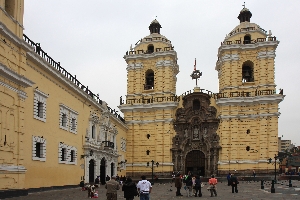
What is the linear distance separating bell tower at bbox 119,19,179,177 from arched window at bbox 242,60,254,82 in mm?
8021

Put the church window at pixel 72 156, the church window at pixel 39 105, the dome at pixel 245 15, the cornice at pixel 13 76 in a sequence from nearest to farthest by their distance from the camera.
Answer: the cornice at pixel 13 76, the church window at pixel 39 105, the church window at pixel 72 156, the dome at pixel 245 15

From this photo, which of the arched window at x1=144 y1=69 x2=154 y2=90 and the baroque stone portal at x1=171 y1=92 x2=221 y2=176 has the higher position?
the arched window at x1=144 y1=69 x2=154 y2=90

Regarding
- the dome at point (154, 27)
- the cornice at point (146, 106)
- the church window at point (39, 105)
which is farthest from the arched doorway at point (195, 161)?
the church window at point (39, 105)

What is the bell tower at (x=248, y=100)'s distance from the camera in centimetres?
3981

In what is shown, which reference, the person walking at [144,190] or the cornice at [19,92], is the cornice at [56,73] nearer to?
the cornice at [19,92]

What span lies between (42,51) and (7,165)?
7409 mm

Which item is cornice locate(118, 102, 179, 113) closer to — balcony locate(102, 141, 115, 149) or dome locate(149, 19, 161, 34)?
dome locate(149, 19, 161, 34)

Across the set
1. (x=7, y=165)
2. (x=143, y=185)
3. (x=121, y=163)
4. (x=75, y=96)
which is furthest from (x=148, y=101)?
(x=143, y=185)

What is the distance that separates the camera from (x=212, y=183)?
19750 millimetres

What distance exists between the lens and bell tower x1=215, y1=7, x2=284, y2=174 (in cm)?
3981

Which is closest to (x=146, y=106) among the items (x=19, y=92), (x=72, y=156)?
(x=72, y=156)

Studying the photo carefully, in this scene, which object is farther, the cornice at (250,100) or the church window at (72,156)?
the cornice at (250,100)

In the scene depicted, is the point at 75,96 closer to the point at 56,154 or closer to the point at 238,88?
the point at 56,154

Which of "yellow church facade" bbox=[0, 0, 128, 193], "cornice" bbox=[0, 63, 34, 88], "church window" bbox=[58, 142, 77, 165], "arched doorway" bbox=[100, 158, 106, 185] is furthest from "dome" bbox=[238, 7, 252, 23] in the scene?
"cornice" bbox=[0, 63, 34, 88]
